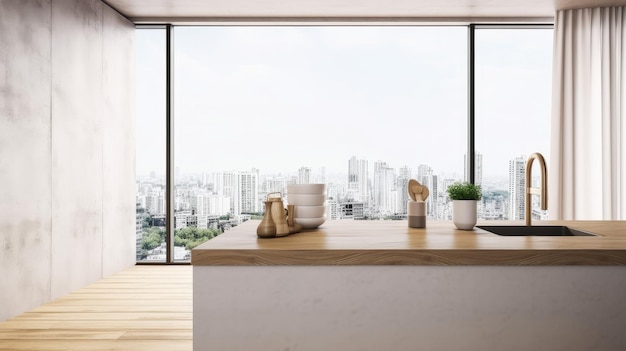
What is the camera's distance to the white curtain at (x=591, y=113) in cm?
427

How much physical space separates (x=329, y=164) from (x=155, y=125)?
1.90 m

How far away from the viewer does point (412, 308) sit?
57.8 inches

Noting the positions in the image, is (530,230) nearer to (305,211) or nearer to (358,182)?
(305,211)

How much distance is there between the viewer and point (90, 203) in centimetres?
392

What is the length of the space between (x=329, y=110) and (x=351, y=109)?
233 mm

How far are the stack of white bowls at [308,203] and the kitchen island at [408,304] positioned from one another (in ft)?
1.35

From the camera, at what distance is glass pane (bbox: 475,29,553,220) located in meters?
4.61

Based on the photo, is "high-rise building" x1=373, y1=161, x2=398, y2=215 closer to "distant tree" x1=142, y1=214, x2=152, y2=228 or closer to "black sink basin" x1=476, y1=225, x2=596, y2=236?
"distant tree" x1=142, y1=214, x2=152, y2=228

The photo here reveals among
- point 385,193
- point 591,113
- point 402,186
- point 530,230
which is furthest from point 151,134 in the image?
point 591,113

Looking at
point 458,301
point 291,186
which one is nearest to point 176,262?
point 291,186

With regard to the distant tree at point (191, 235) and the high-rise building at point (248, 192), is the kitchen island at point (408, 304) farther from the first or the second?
the distant tree at point (191, 235)

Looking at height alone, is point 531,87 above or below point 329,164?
above

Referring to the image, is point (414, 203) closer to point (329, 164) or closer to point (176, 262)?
point (329, 164)

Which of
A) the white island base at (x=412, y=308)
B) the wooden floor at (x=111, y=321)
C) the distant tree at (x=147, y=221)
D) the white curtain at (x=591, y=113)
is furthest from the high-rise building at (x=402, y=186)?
the white island base at (x=412, y=308)
